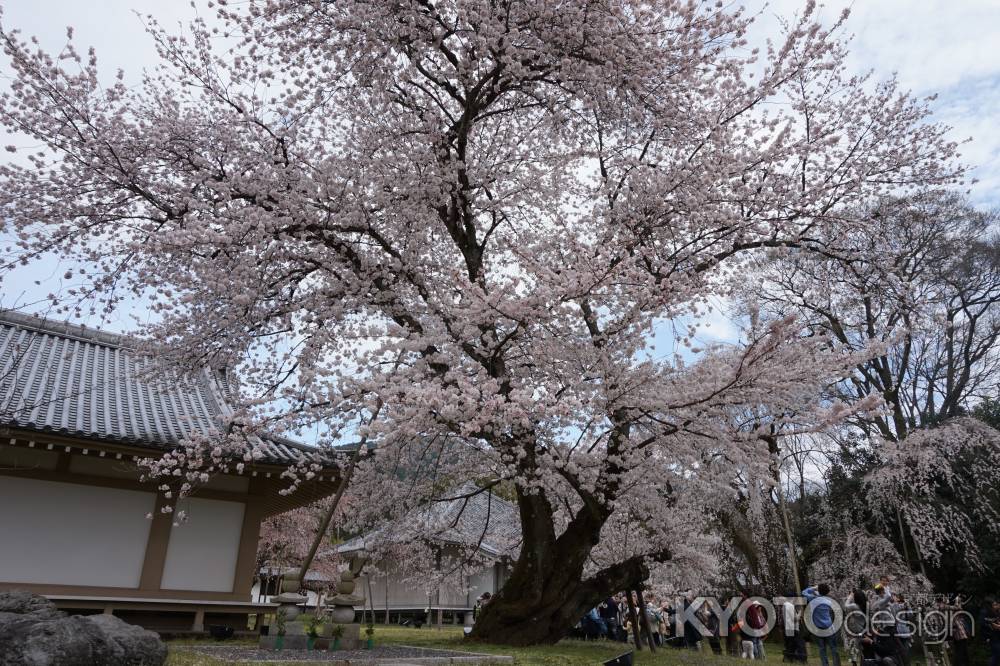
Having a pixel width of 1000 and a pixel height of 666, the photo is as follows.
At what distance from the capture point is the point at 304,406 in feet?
25.5

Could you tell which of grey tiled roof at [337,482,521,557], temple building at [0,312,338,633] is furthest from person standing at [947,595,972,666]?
temple building at [0,312,338,633]

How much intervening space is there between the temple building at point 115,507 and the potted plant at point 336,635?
2.49 m

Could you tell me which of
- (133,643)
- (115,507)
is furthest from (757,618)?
(115,507)

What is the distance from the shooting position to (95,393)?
423 inches

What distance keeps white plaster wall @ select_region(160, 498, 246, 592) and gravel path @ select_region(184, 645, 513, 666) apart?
108 inches

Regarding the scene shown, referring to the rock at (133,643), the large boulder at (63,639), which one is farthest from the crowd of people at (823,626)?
the large boulder at (63,639)

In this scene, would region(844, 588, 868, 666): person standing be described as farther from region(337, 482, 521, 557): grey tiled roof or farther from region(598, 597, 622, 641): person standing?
region(598, 597, 622, 641): person standing

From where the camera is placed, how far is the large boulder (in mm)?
4418

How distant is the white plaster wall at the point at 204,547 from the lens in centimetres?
1000

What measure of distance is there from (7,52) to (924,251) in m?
19.7

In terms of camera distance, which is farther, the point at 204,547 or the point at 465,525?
the point at 465,525

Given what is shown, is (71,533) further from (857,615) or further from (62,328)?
(857,615)

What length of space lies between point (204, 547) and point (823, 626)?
978cm

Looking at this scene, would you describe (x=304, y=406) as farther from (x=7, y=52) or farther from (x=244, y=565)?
(x=7, y=52)
